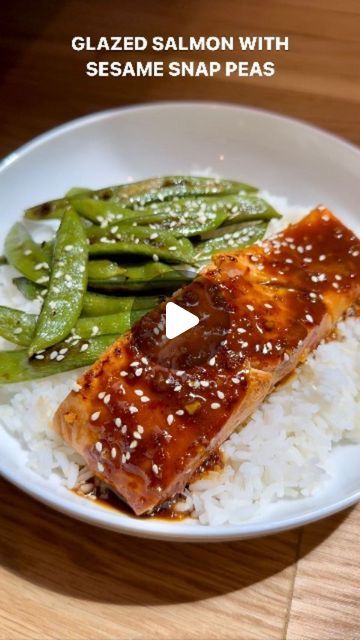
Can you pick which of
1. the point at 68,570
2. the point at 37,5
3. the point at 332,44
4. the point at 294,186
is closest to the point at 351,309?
the point at 294,186

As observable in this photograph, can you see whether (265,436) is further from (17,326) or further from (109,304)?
(17,326)

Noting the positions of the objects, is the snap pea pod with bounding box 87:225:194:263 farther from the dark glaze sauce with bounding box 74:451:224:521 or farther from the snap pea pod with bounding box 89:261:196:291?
the dark glaze sauce with bounding box 74:451:224:521

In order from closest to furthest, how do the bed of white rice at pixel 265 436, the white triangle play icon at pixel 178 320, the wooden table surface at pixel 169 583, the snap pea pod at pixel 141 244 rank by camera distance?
the wooden table surface at pixel 169 583 < the bed of white rice at pixel 265 436 < the white triangle play icon at pixel 178 320 < the snap pea pod at pixel 141 244

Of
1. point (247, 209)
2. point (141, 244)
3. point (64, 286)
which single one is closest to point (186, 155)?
point (247, 209)

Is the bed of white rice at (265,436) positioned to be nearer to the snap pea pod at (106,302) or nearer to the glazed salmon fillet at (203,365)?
the glazed salmon fillet at (203,365)

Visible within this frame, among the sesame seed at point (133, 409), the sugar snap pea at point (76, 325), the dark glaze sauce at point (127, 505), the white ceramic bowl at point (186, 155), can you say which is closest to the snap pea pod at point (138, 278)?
the sugar snap pea at point (76, 325)

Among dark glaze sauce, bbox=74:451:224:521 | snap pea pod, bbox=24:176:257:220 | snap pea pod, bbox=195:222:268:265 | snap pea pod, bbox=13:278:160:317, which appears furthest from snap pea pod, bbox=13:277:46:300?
dark glaze sauce, bbox=74:451:224:521
